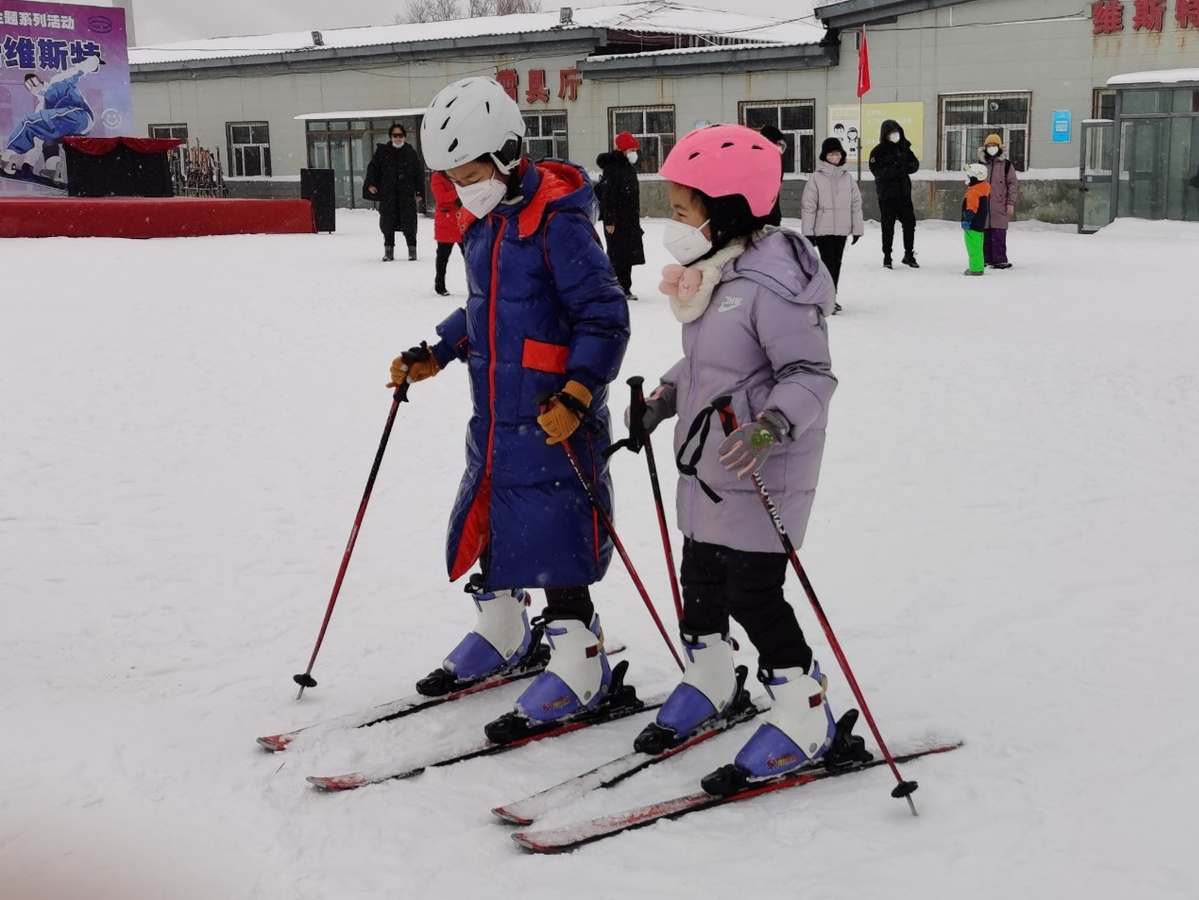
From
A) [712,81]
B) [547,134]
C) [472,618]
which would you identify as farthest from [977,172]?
[547,134]

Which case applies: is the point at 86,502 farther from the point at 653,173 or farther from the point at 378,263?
the point at 653,173

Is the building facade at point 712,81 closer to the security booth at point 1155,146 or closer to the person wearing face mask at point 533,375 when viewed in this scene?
the security booth at point 1155,146

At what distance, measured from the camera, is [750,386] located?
2.82m

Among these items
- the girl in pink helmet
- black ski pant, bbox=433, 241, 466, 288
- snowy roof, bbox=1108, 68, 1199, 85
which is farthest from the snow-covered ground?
snowy roof, bbox=1108, 68, 1199, 85

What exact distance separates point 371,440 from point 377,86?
24326 mm

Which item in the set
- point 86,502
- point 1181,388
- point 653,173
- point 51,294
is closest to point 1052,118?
point 653,173

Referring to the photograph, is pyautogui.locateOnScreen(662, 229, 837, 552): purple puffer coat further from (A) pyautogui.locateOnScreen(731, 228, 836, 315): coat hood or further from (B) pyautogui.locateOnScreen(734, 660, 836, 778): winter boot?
(B) pyautogui.locateOnScreen(734, 660, 836, 778): winter boot

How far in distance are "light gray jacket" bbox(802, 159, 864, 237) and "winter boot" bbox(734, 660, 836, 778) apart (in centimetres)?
792

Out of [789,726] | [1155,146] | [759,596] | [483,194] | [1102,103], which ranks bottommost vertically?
[789,726]

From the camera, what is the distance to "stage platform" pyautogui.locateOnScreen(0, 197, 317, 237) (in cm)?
1692

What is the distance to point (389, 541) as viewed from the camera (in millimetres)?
4980

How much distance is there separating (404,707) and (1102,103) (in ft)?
65.0

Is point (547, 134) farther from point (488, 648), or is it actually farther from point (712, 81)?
point (488, 648)

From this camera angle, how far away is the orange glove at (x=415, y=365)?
3.35 m
